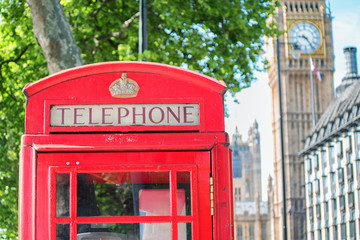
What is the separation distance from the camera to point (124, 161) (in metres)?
3.93

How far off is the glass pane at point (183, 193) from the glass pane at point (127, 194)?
0.21 feet

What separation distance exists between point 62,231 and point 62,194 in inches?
7.7

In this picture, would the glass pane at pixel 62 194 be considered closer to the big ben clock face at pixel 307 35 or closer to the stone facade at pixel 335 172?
the stone facade at pixel 335 172

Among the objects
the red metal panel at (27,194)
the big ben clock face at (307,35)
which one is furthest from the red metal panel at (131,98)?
A: the big ben clock face at (307,35)

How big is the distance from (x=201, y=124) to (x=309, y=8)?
87869 mm

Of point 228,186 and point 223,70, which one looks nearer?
point 228,186

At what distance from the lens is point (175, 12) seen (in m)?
16.5

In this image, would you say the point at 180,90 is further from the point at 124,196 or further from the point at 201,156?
the point at 124,196

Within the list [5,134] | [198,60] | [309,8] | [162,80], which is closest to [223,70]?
[198,60]

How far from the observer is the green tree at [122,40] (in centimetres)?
1580

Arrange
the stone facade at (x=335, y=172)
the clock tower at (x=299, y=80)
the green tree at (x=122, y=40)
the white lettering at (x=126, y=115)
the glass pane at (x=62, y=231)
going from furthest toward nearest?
the clock tower at (x=299, y=80) < the stone facade at (x=335, y=172) < the green tree at (x=122, y=40) < the white lettering at (x=126, y=115) < the glass pane at (x=62, y=231)

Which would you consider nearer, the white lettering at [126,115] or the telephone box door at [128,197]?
the telephone box door at [128,197]

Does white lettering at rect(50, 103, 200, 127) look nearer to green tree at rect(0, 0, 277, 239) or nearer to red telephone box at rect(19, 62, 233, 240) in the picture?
Result: red telephone box at rect(19, 62, 233, 240)

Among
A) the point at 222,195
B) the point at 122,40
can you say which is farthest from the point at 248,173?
the point at 222,195
